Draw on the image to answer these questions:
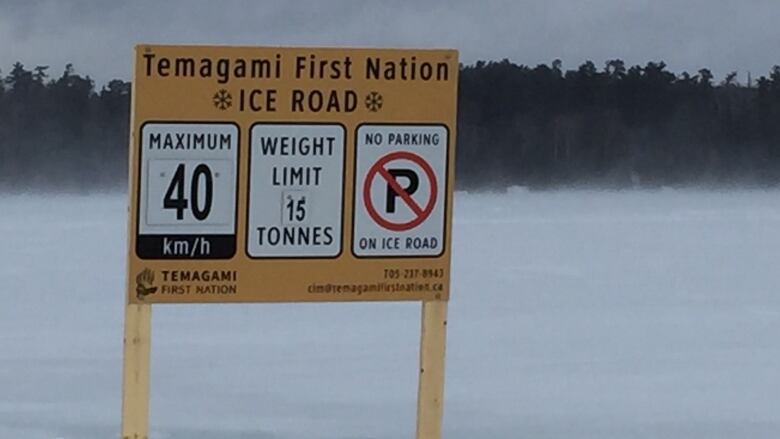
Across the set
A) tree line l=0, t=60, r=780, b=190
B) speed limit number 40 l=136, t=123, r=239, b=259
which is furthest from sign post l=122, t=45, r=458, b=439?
tree line l=0, t=60, r=780, b=190

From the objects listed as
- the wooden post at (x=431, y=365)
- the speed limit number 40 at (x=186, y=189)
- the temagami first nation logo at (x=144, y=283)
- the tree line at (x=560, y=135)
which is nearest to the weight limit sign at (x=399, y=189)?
the wooden post at (x=431, y=365)

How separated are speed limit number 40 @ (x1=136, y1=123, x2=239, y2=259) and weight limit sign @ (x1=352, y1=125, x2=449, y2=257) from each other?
37cm

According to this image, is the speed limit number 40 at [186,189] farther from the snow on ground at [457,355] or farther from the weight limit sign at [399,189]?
the snow on ground at [457,355]

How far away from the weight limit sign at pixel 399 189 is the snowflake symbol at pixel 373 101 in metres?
0.05

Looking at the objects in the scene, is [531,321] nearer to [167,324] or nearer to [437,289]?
[167,324]

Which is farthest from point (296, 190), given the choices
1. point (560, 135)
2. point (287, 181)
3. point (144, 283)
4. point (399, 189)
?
point (560, 135)

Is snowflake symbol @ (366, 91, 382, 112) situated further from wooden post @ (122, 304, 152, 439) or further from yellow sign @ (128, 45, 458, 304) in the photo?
wooden post @ (122, 304, 152, 439)

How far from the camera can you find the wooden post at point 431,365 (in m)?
4.77

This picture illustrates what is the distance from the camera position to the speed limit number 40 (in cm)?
450

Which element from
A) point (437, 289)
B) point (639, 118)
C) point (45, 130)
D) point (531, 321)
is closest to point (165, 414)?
point (437, 289)

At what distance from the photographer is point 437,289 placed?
4746 mm

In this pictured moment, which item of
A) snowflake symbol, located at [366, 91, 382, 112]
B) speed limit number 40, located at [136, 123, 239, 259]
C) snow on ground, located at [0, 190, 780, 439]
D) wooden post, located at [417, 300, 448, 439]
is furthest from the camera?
snow on ground, located at [0, 190, 780, 439]

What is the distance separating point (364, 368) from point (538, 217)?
17.1 meters

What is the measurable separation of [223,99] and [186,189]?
0.87ft
